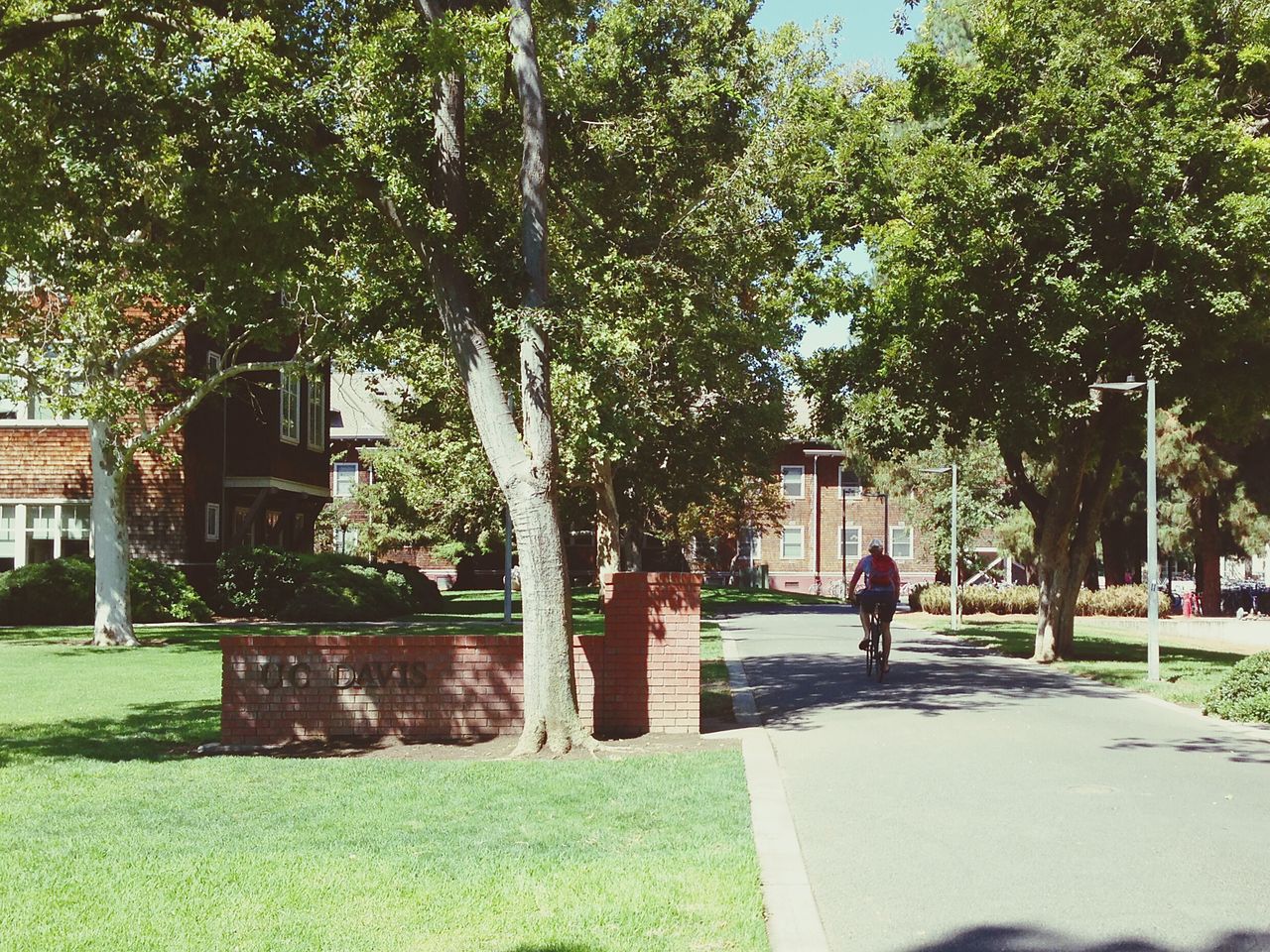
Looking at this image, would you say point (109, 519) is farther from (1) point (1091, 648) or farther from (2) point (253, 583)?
(1) point (1091, 648)

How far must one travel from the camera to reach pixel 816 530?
71.4 meters

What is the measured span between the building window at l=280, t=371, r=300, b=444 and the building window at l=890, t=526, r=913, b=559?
38.9 meters

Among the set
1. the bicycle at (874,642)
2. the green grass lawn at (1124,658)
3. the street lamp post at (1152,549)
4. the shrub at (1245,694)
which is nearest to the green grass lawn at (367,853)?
the shrub at (1245,694)

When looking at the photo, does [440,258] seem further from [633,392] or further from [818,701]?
[633,392]

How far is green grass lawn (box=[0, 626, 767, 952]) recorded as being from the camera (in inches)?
217

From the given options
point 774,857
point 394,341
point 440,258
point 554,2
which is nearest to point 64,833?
point 774,857

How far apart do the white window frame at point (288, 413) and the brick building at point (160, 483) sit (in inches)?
43.7

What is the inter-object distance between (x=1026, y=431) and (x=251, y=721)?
1349 cm

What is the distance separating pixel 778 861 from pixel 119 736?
7734 millimetres

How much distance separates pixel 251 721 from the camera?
12.0 meters

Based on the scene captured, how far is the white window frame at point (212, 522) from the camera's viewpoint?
112 feet

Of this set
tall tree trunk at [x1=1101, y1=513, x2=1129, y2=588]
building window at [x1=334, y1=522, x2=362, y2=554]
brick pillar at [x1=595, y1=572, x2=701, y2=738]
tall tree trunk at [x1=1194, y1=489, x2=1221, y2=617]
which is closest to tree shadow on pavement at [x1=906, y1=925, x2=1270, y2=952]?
brick pillar at [x1=595, y1=572, x2=701, y2=738]

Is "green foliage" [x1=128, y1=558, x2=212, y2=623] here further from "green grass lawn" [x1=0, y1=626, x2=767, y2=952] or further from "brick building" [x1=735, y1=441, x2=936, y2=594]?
"brick building" [x1=735, y1=441, x2=936, y2=594]


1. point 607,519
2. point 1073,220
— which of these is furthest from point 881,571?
point 607,519
